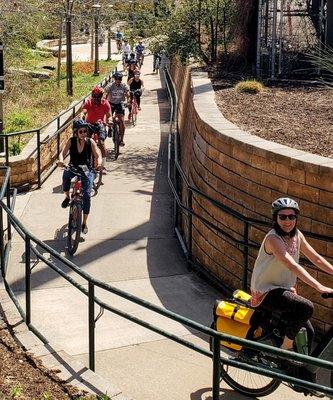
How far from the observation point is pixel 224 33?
17266mm

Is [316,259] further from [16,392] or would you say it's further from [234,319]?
[16,392]

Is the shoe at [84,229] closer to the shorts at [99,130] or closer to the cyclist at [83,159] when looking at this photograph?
the cyclist at [83,159]

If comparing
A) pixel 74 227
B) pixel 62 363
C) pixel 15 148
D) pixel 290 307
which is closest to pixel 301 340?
pixel 290 307

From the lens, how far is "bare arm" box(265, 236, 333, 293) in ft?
17.3

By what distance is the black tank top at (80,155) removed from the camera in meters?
9.86

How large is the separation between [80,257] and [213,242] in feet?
5.63

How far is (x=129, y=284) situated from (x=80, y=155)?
79.0 inches

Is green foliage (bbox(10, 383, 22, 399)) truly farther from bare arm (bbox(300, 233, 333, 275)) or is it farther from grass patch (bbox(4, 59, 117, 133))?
grass patch (bbox(4, 59, 117, 133))

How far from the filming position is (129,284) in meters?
8.64

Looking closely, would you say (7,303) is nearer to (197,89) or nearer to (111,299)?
(111,299)

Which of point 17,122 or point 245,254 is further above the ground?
point 17,122

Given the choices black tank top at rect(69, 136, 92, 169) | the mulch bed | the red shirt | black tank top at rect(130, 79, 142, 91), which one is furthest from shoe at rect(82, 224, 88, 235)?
black tank top at rect(130, 79, 142, 91)

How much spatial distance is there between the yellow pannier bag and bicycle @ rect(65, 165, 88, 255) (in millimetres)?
4081

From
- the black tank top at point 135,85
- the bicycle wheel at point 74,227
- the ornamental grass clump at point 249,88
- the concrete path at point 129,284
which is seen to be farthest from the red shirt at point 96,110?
the black tank top at point 135,85
